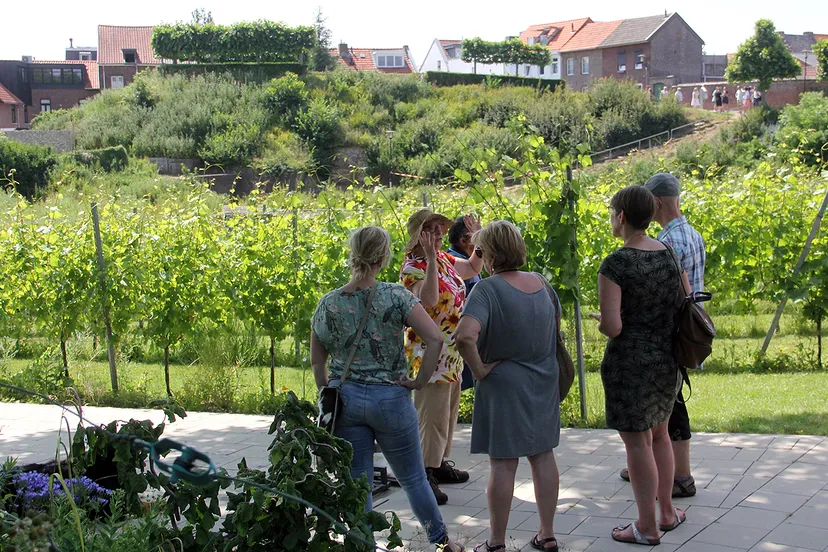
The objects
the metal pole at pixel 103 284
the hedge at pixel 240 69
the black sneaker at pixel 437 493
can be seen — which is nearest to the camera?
the black sneaker at pixel 437 493

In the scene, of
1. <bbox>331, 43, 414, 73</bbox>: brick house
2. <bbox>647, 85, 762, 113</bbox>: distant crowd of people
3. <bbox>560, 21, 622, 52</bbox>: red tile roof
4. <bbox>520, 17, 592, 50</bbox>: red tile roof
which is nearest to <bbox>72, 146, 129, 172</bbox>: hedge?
<bbox>647, 85, 762, 113</bbox>: distant crowd of people

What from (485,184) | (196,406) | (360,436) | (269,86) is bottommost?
(196,406)

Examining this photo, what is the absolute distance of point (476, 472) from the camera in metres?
5.70


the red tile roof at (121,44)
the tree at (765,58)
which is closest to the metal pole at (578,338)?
the tree at (765,58)

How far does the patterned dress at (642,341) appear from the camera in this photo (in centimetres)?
413

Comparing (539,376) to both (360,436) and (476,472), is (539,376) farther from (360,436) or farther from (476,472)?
(476,472)

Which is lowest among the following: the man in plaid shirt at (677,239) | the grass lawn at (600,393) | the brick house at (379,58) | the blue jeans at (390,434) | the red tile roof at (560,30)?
the grass lawn at (600,393)

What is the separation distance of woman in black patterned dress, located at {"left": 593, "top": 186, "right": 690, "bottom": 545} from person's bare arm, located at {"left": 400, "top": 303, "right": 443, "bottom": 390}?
790mm

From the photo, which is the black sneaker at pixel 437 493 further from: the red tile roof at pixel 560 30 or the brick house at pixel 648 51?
the red tile roof at pixel 560 30

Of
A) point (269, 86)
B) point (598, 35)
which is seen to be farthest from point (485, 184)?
point (598, 35)

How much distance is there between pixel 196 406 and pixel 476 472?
11.6ft

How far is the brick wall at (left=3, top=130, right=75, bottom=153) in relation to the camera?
1690 inches

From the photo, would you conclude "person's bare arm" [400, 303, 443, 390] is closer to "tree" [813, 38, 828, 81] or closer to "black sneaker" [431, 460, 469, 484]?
"black sneaker" [431, 460, 469, 484]

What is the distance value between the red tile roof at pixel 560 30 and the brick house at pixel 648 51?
10.9 feet
